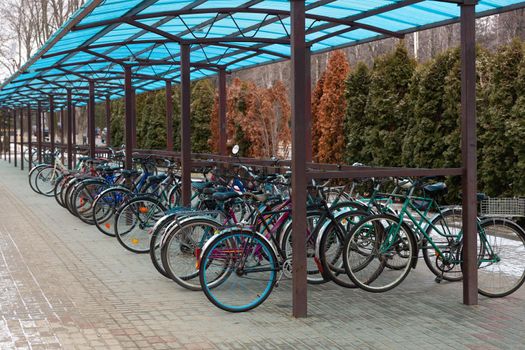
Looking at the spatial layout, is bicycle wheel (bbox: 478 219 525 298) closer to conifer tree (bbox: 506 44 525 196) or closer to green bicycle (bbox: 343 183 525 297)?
green bicycle (bbox: 343 183 525 297)

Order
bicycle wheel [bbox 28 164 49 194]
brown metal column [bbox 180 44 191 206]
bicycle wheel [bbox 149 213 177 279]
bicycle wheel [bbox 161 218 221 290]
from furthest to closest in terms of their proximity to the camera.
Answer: bicycle wheel [bbox 28 164 49 194], brown metal column [bbox 180 44 191 206], bicycle wheel [bbox 149 213 177 279], bicycle wheel [bbox 161 218 221 290]

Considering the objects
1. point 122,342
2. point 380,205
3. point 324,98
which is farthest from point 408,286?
point 324,98

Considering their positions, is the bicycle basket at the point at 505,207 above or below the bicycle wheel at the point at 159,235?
above

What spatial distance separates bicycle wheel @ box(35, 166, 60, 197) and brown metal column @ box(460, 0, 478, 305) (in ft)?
40.5

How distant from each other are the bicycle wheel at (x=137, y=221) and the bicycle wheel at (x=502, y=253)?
384cm

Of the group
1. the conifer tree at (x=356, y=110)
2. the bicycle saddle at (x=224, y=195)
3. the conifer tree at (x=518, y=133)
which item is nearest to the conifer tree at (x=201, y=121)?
the conifer tree at (x=356, y=110)

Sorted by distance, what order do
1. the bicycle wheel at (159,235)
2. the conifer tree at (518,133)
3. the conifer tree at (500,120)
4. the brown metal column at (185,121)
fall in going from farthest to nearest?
the conifer tree at (500,120)
the conifer tree at (518,133)
the brown metal column at (185,121)
the bicycle wheel at (159,235)

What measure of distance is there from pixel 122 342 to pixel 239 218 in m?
2.32

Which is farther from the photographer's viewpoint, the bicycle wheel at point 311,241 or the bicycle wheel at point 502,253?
the bicycle wheel at point 311,241

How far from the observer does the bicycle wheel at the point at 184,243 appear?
6.97 meters

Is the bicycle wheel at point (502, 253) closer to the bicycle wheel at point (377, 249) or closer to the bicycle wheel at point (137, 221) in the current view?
the bicycle wheel at point (377, 249)

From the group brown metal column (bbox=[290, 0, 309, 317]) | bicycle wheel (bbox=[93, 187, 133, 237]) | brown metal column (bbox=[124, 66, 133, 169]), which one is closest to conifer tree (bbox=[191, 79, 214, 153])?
brown metal column (bbox=[124, 66, 133, 169])

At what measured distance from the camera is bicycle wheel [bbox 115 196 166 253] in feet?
29.8

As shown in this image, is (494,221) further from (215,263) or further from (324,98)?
(324,98)
